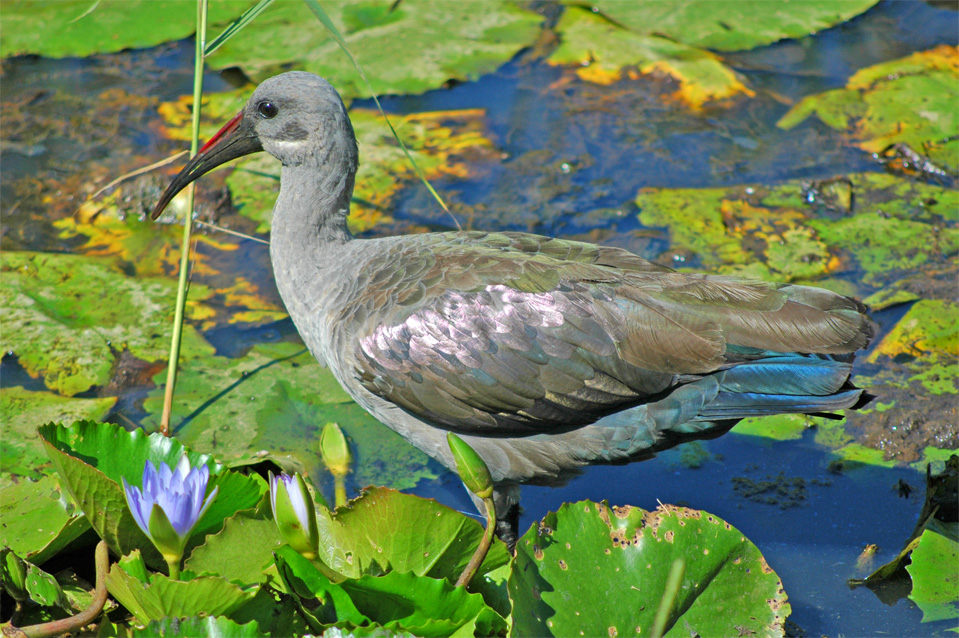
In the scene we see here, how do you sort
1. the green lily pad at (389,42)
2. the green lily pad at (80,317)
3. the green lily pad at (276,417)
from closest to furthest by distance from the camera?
the green lily pad at (276,417), the green lily pad at (80,317), the green lily pad at (389,42)

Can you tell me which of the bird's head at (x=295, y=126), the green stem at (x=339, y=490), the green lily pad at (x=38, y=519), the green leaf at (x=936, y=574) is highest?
the bird's head at (x=295, y=126)

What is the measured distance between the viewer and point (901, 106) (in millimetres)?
4965

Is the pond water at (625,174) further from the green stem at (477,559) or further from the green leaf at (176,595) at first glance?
the green leaf at (176,595)

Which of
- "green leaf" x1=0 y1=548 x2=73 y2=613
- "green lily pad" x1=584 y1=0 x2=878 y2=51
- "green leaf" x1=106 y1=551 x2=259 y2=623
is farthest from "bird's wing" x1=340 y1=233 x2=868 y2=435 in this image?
"green lily pad" x1=584 y1=0 x2=878 y2=51

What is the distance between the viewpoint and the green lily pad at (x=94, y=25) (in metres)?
5.23

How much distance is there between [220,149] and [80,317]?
113 centimetres

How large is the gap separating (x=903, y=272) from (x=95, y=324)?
366 centimetres

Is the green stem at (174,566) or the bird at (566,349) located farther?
the bird at (566,349)

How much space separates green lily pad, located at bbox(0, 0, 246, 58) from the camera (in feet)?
17.2

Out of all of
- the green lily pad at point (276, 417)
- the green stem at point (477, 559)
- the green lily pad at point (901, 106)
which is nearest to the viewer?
the green stem at point (477, 559)

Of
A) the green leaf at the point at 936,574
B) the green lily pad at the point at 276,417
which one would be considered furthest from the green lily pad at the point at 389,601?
the green leaf at the point at 936,574

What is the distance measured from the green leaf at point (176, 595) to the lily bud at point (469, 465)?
0.58m

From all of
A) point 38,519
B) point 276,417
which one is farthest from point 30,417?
point 276,417

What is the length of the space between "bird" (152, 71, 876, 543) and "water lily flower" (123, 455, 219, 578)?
0.79 metres
